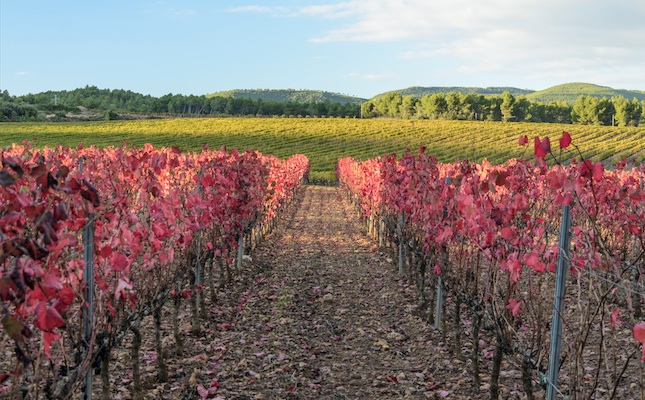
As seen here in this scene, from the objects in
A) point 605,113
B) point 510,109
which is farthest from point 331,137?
point 605,113

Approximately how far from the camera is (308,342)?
6.34m

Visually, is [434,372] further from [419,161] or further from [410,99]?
[410,99]

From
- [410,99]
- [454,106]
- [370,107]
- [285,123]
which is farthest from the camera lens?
[370,107]

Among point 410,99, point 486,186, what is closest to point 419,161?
point 486,186

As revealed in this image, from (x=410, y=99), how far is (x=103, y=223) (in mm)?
115583

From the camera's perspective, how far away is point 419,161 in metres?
8.70

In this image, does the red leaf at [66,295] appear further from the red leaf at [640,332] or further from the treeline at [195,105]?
the treeline at [195,105]

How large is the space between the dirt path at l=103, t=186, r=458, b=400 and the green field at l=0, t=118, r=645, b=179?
1384 inches

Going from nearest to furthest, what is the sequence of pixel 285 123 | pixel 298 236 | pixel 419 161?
pixel 419 161
pixel 298 236
pixel 285 123

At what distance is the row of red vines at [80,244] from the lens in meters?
1.86

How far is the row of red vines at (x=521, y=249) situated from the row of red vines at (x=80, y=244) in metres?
2.08

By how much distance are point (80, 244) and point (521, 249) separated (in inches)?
179

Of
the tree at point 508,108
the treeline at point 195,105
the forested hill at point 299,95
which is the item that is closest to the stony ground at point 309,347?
the treeline at point 195,105

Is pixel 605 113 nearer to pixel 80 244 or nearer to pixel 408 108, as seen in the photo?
pixel 408 108
